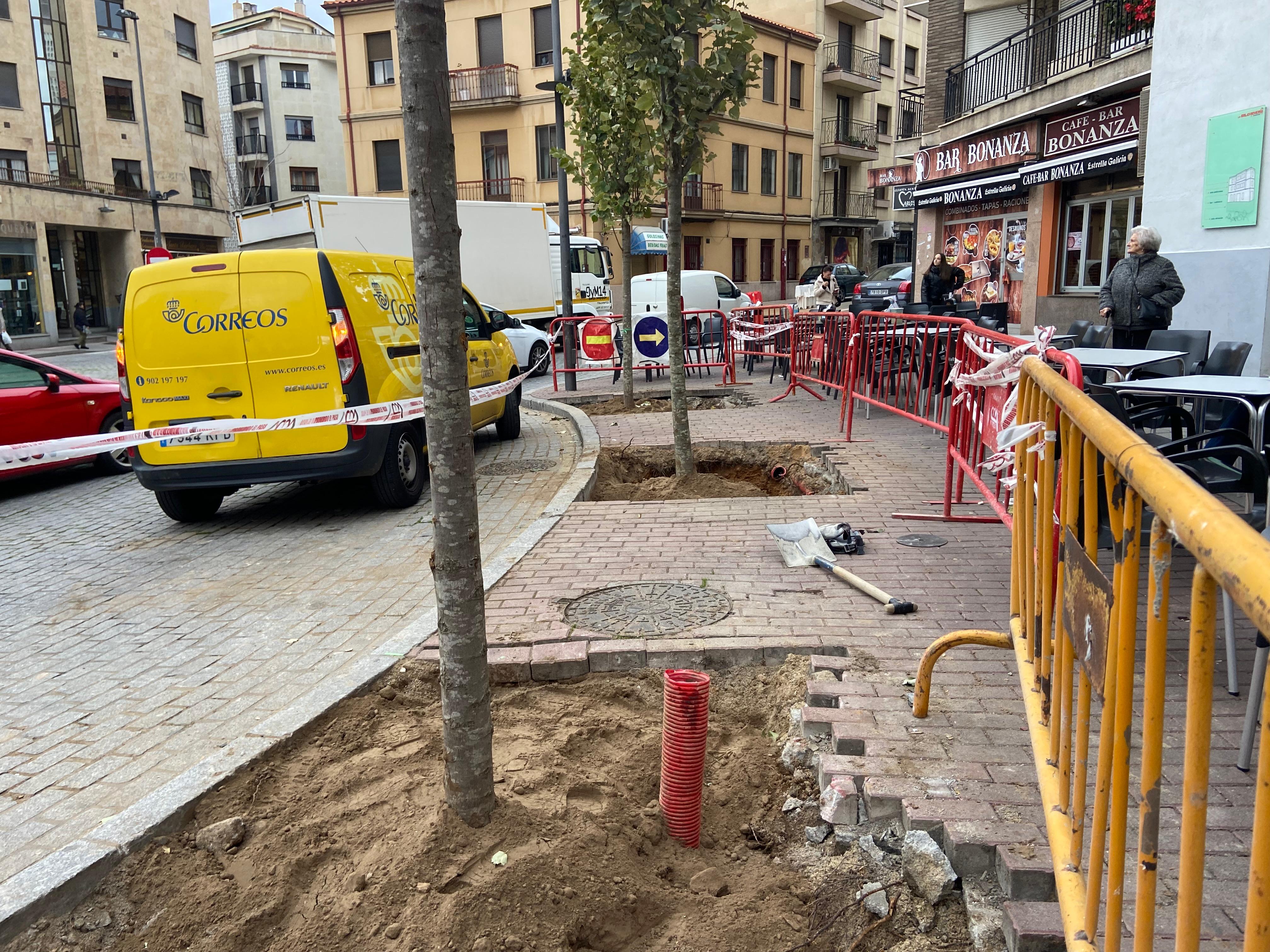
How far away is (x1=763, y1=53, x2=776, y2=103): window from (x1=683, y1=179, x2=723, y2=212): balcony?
5196 millimetres

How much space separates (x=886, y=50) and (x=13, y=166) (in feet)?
134

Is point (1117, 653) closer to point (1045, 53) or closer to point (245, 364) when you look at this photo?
point (245, 364)

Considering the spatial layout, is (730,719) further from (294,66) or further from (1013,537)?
(294,66)

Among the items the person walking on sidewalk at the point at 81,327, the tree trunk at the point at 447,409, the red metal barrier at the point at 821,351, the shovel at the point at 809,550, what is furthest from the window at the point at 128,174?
the tree trunk at the point at 447,409

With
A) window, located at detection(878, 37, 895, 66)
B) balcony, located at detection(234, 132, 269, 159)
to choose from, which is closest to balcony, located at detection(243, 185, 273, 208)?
balcony, located at detection(234, 132, 269, 159)

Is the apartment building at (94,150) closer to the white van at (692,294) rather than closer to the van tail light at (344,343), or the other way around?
the white van at (692,294)

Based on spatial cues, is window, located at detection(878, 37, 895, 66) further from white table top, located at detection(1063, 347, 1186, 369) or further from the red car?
the red car

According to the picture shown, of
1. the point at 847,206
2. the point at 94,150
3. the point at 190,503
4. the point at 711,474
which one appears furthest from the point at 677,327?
the point at 847,206

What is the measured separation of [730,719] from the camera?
3.77 m

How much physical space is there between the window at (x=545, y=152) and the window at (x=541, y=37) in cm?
246

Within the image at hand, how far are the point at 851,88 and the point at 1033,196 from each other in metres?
28.5

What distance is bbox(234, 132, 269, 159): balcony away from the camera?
185ft

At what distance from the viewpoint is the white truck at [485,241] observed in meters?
17.8

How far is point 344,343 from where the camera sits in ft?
22.9
